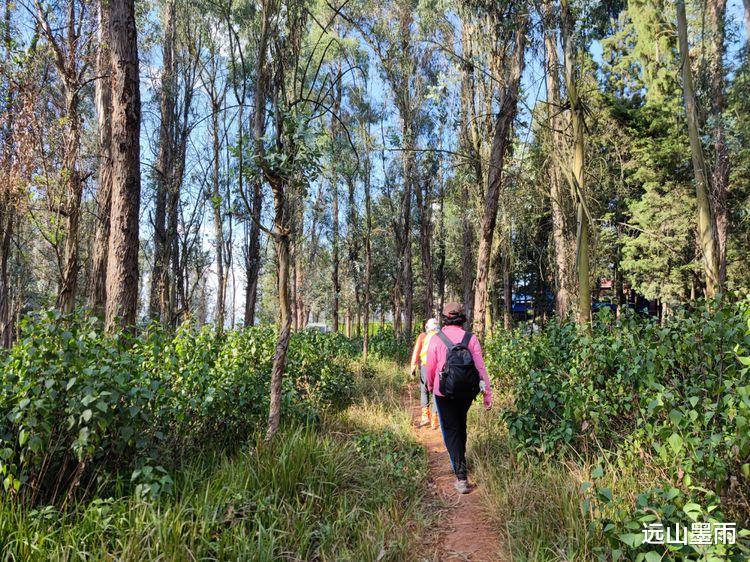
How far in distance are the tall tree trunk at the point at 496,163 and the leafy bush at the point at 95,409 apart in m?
4.48

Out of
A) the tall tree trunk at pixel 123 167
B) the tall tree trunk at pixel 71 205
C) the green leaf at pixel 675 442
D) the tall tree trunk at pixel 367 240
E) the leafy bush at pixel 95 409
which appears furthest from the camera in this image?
the tall tree trunk at pixel 367 240

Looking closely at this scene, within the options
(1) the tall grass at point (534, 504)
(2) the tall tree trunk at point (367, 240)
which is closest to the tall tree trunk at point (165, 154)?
(2) the tall tree trunk at point (367, 240)

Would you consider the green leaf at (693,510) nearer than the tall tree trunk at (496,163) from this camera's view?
Yes

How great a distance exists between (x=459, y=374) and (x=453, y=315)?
0.64m

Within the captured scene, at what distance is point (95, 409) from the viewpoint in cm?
260

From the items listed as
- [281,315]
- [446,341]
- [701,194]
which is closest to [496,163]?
[701,194]

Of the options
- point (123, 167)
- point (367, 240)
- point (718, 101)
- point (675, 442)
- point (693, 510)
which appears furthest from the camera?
point (367, 240)

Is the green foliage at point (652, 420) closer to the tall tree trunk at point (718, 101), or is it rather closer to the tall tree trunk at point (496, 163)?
the tall tree trunk at point (496, 163)

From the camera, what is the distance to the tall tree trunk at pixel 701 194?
18.7 ft

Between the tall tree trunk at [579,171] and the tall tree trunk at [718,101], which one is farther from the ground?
the tall tree trunk at [718,101]

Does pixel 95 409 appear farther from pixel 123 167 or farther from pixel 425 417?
pixel 425 417

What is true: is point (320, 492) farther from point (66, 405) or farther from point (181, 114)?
point (181, 114)

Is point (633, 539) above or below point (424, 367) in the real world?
below

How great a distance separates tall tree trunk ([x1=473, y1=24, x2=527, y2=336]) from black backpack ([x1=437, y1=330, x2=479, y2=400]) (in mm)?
2910
